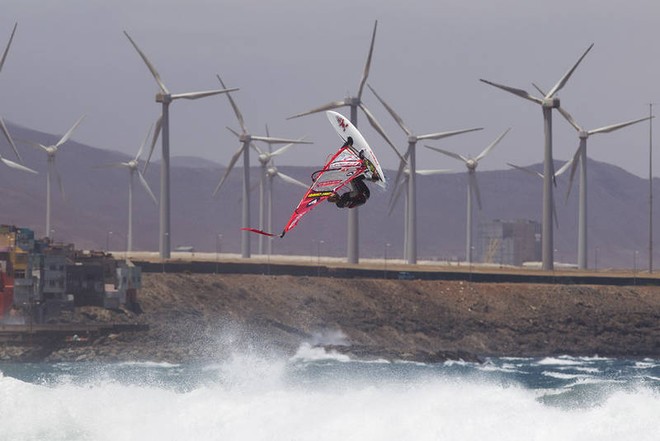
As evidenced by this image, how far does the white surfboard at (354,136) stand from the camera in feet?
206

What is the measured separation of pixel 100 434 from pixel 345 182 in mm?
38427

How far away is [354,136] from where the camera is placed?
214ft

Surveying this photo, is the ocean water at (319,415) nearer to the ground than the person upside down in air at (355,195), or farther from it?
nearer to the ground

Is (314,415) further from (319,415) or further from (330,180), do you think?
(330,180)

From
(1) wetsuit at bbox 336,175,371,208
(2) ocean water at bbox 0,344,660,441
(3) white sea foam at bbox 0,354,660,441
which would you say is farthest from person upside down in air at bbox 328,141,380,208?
(3) white sea foam at bbox 0,354,660,441

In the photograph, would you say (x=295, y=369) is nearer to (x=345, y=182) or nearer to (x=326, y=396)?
(x=326, y=396)

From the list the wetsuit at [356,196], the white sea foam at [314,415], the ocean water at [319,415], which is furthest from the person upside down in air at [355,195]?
the white sea foam at [314,415]

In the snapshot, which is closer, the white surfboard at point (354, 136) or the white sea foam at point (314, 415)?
the white surfboard at point (354, 136)

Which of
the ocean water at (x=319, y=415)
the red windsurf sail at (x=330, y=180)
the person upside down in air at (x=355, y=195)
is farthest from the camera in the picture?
the ocean water at (x=319, y=415)

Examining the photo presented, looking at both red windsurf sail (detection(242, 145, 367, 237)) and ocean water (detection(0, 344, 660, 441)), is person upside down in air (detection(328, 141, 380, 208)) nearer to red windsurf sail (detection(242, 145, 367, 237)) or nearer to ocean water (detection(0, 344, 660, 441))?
red windsurf sail (detection(242, 145, 367, 237))

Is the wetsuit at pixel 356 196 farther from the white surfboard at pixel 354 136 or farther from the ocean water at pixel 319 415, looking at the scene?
the ocean water at pixel 319 415

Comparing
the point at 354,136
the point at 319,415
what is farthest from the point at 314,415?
the point at 354,136

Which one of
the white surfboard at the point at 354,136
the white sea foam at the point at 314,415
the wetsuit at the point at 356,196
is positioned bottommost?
the white sea foam at the point at 314,415

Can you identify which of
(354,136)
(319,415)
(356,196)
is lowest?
(319,415)
